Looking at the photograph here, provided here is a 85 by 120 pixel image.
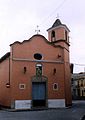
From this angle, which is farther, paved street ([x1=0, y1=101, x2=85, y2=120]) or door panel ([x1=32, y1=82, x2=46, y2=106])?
door panel ([x1=32, y1=82, x2=46, y2=106])

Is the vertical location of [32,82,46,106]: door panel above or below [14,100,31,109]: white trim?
above

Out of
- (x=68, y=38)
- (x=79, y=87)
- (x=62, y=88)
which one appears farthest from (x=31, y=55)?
(x=79, y=87)

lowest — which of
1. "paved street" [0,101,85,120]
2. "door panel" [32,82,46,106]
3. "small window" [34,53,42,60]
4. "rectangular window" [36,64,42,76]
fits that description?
Answer: "paved street" [0,101,85,120]

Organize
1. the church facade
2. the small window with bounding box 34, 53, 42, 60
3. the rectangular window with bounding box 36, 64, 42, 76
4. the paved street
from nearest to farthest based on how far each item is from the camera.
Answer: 1. the paved street
2. the church facade
3. the rectangular window with bounding box 36, 64, 42, 76
4. the small window with bounding box 34, 53, 42, 60

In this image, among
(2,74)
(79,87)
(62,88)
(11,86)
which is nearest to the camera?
(11,86)

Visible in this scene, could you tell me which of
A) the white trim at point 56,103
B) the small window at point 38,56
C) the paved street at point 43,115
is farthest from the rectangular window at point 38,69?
the paved street at point 43,115

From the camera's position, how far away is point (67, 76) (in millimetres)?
33844

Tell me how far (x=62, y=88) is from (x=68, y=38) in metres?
7.60

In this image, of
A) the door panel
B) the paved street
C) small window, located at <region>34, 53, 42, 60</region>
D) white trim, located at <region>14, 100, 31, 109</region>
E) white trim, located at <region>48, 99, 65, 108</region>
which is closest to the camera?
the paved street

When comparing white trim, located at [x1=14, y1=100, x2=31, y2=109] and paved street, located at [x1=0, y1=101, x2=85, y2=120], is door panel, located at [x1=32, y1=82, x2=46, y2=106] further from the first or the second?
paved street, located at [x1=0, y1=101, x2=85, y2=120]

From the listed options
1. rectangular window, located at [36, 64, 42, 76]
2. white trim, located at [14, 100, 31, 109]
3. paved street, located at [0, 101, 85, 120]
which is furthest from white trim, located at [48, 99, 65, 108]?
paved street, located at [0, 101, 85, 120]

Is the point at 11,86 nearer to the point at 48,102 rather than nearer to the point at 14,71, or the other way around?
the point at 14,71

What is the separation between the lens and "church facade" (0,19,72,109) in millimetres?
30078

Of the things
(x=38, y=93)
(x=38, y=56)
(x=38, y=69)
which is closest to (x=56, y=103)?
(x=38, y=93)
